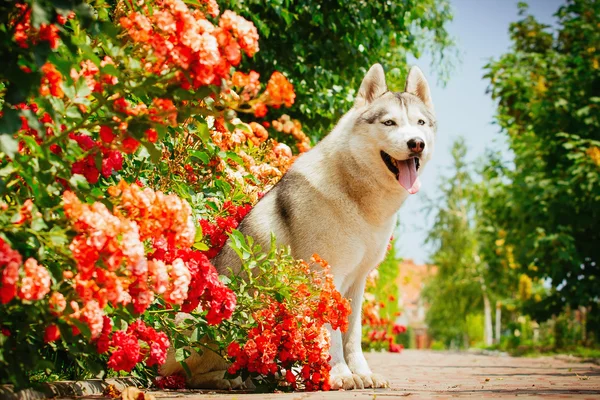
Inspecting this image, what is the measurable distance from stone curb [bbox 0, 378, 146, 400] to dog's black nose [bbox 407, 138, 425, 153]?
2.55 metres

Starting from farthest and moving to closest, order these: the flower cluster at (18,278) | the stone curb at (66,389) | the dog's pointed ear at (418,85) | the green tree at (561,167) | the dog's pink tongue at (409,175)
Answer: the green tree at (561,167) < the dog's pointed ear at (418,85) < the dog's pink tongue at (409,175) < the stone curb at (66,389) < the flower cluster at (18,278)

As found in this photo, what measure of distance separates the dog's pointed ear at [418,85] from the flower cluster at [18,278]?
11.7 feet

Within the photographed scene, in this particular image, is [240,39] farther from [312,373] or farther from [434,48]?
[434,48]

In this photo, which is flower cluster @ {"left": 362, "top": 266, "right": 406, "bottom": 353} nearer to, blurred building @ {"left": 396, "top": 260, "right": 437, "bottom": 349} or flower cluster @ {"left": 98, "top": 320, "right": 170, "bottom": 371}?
blurred building @ {"left": 396, "top": 260, "right": 437, "bottom": 349}

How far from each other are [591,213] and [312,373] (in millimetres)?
10449

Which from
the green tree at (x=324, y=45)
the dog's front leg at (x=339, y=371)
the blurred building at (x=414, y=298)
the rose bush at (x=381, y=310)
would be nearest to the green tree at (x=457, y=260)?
the blurred building at (x=414, y=298)

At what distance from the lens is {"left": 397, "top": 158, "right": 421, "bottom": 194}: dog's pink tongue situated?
4.70m

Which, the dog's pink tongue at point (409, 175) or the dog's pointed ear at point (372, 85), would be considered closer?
the dog's pink tongue at point (409, 175)

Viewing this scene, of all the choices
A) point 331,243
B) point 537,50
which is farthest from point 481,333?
point 331,243

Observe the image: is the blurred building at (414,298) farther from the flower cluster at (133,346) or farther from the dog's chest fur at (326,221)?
the flower cluster at (133,346)

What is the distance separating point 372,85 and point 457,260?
3082 cm

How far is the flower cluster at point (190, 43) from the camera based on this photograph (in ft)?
8.68

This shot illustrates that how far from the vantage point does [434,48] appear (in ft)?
37.7

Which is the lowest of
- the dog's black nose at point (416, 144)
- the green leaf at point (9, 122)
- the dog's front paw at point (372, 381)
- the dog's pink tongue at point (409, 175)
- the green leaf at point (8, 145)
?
the dog's front paw at point (372, 381)
